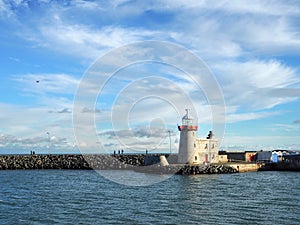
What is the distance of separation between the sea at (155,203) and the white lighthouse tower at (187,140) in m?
10.0

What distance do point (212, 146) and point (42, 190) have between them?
29452mm

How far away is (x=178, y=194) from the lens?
3538 cm

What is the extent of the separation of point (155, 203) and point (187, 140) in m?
24.8

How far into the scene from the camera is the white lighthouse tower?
5419 centimetres

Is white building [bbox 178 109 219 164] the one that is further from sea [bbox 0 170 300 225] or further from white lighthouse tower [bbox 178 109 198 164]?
sea [bbox 0 170 300 225]

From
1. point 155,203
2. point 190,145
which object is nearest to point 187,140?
point 190,145

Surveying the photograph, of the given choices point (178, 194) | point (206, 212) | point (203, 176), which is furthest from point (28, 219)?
point (203, 176)

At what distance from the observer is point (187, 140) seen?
54281 mm

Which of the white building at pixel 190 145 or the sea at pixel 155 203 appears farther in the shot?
the white building at pixel 190 145

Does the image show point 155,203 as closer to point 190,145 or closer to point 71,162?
point 190,145

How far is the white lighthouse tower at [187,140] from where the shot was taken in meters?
54.2

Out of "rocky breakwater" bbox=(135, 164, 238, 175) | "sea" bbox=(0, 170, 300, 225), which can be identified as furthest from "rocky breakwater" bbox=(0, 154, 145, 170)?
"sea" bbox=(0, 170, 300, 225)

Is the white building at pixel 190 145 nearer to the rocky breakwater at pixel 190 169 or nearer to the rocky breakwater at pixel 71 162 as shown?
the rocky breakwater at pixel 190 169

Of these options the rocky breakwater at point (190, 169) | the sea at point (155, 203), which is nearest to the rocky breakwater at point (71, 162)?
A: the rocky breakwater at point (190, 169)
